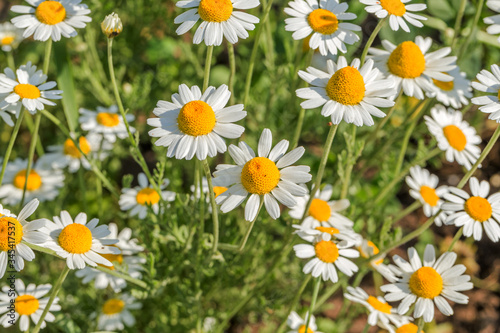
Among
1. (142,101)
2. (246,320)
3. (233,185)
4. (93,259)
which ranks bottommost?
(246,320)

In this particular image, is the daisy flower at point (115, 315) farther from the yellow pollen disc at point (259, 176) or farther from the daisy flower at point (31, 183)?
the yellow pollen disc at point (259, 176)

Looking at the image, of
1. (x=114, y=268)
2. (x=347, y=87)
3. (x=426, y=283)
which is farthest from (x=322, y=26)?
(x=114, y=268)

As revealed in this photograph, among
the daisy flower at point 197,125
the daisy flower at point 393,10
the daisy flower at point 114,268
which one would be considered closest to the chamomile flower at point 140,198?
the daisy flower at point 114,268

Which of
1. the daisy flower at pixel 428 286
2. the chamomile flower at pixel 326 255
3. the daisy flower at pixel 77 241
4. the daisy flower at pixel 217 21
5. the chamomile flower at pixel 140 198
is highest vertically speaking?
the daisy flower at pixel 217 21

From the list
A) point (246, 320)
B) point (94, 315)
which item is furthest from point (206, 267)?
point (246, 320)

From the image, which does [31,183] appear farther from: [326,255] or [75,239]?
[326,255]

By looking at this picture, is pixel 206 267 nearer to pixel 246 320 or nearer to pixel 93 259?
pixel 93 259
